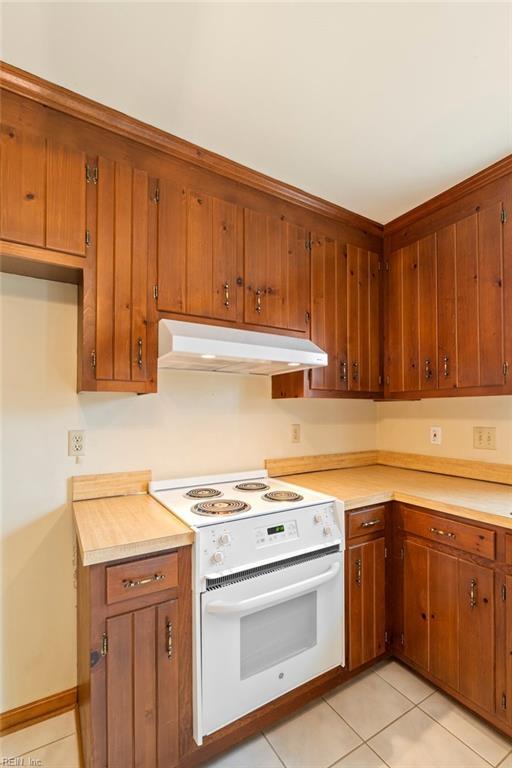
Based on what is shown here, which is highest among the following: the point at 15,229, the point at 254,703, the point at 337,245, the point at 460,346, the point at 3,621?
the point at 337,245

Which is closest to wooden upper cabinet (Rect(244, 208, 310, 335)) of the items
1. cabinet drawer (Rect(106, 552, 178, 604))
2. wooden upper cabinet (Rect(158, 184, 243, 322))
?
wooden upper cabinet (Rect(158, 184, 243, 322))

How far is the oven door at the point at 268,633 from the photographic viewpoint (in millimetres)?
1336

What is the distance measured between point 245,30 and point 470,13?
68cm

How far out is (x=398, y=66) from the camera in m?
1.31

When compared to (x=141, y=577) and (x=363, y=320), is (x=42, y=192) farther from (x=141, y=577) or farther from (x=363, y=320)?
(x=363, y=320)

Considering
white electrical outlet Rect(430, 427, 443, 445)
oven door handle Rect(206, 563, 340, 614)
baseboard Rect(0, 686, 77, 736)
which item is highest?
white electrical outlet Rect(430, 427, 443, 445)

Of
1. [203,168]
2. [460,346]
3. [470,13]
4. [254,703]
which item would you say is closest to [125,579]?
[254,703]

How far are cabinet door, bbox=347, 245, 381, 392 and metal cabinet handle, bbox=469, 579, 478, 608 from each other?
1.11 meters

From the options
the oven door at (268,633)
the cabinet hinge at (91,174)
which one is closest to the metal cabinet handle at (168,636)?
the oven door at (268,633)

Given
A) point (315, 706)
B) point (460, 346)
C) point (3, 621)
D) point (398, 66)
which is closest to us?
point (398, 66)

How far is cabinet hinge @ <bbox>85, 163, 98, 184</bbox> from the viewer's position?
57.8 inches

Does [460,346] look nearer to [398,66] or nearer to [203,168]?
[398,66]

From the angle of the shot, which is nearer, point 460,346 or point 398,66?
point 398,66

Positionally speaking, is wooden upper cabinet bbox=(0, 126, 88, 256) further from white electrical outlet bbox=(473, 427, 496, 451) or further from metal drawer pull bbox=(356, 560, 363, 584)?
white electrical outlet bbox=(473, 427, 496, 451)
